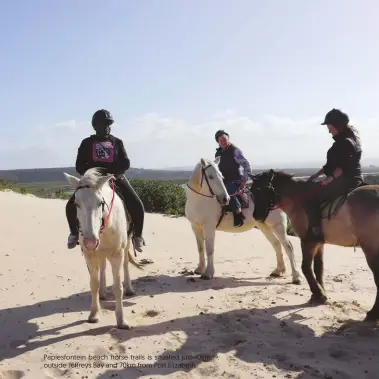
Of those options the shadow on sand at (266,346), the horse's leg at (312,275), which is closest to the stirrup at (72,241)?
the shadow on sand at (266,346)

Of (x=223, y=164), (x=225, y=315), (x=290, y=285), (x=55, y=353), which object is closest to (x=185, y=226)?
(x=223, y=164)

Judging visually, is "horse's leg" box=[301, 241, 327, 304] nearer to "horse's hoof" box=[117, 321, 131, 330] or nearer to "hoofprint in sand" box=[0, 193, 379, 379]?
"hoofprint in sand" box=[0, 193, 379, 379]

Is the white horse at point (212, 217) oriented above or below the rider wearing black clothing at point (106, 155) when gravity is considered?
below

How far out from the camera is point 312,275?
654 centimetres

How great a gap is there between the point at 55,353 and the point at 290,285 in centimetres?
473

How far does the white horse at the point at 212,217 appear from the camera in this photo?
25.3 feet

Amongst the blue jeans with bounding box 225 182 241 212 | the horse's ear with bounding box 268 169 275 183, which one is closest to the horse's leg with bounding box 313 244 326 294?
the horse's ear with bounding box 268 169 275 183

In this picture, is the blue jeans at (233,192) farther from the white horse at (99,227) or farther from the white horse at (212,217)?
the white horse at (99,227)

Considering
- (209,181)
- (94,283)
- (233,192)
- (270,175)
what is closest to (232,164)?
(233,192)

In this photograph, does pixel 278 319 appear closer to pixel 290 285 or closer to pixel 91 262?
pixel 290 285

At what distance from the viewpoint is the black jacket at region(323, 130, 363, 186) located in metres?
6.00

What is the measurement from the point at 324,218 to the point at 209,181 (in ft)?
7.75

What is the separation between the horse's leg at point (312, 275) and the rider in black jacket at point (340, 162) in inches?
9.8

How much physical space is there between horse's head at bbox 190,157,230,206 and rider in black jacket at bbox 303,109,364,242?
6.33ft
